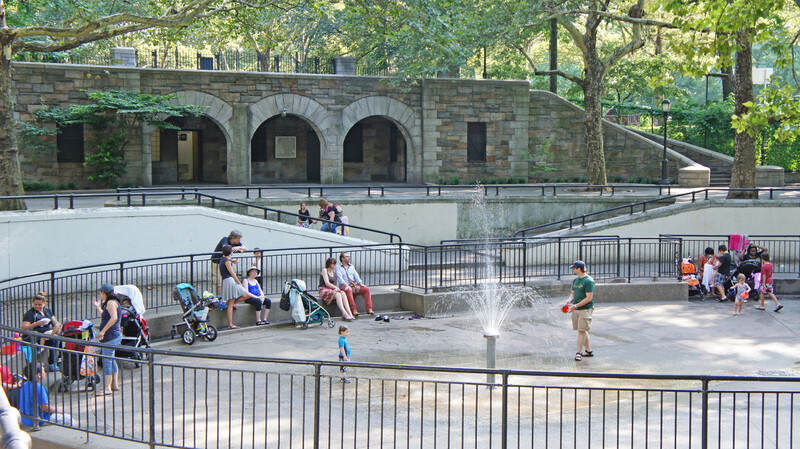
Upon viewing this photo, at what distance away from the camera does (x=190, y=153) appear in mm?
31547

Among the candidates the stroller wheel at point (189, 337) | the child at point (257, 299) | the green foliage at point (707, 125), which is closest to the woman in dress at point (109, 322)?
the stroller wheel at point (189, 337)

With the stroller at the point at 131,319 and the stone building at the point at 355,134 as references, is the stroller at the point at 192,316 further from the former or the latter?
the stone building at the point at 355,134

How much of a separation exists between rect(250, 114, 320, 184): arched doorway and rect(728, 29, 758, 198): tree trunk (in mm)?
16101

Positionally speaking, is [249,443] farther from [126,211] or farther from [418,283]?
[126,211]

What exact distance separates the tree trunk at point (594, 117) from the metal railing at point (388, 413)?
17.4 meters

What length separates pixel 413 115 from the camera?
1191 inches

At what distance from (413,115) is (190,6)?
1205 cm

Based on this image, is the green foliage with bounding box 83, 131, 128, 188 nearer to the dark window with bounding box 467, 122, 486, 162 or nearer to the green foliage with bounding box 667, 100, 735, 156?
the dark window with bounding box 467, 122, 486, 162

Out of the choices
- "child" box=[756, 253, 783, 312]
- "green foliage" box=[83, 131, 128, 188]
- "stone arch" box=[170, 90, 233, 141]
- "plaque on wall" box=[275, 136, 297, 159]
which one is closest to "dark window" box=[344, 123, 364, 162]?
"plaque on wall" box=[275, 136, 297, 159]

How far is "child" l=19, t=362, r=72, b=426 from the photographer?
26.0 ft

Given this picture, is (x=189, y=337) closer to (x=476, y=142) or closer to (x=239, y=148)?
(x=239, y=148)

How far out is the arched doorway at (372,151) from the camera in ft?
110

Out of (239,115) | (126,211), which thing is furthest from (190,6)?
(239,115)

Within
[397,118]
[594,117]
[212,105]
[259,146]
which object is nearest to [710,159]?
[594,117]
